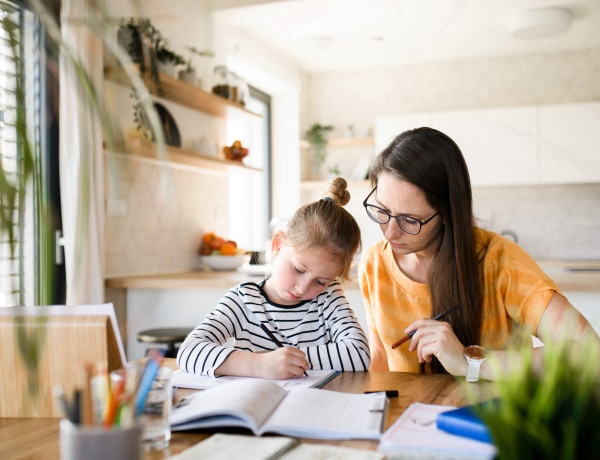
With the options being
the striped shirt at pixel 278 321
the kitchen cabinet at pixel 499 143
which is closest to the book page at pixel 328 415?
the striped shirt at pixel 278 321

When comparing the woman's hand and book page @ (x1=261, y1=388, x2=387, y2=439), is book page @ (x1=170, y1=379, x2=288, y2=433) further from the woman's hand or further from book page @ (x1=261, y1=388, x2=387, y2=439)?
the woman's hand

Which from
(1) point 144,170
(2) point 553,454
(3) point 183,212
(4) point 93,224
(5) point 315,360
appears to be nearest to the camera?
(2) point 553,454

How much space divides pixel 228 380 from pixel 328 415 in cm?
39

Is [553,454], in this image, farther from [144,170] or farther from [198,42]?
[198,42]

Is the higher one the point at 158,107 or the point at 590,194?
the point at 158,107

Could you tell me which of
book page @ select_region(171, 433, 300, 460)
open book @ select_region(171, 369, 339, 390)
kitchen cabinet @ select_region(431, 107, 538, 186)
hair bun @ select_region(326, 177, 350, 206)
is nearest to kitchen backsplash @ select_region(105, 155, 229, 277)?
hair bun @ select_region(326, 177, 350, 206)

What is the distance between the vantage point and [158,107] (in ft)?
11.3

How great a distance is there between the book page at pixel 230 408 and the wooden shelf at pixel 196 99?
212cm

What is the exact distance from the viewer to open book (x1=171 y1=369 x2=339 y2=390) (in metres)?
1.28

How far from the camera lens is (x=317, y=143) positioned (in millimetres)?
5598

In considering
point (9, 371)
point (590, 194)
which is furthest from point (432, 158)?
point (590, 194)

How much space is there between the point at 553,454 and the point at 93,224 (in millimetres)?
2472

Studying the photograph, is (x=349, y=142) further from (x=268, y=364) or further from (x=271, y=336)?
(x=268, y=364)

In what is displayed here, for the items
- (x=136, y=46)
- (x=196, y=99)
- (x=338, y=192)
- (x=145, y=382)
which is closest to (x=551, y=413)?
(x=145, y=382)
